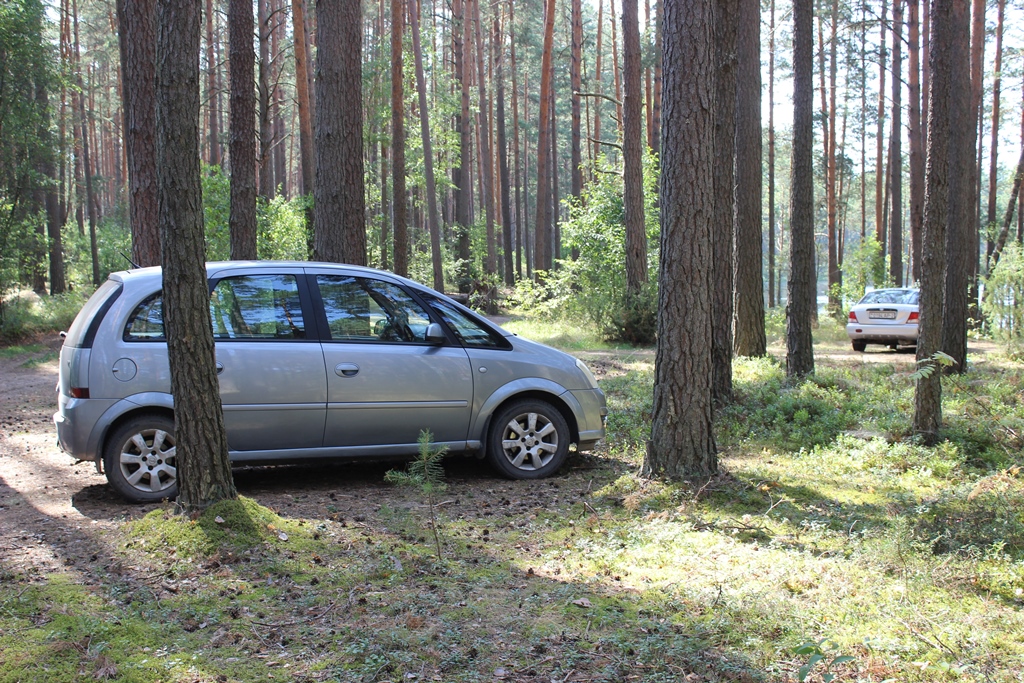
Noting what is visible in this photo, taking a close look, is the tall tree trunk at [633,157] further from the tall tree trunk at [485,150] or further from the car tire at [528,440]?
the tall tree trunk at [485,150]

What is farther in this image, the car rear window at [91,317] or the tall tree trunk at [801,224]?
the tall tree trunk at [801,224]

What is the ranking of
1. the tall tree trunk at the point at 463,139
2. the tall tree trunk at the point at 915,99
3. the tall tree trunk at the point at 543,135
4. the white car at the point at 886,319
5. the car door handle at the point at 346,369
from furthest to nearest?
the tall tree trunk at the point at 463,139
the tall tree trunk at the point at 543,135
the tall tree trunk at the point at 915,99
the white car at the point at 886,319
the car door handle at the point at 346,369

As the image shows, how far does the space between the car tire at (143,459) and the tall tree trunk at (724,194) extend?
6029mm

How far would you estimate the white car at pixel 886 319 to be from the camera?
61.9 ft

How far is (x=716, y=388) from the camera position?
33.0ft

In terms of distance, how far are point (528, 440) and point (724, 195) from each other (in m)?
4.42

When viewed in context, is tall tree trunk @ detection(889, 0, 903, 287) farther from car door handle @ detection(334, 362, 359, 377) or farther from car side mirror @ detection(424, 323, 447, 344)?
car door handle @ detection(334, 362, 359, 377)

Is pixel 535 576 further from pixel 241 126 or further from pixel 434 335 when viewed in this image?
pixel 241 126

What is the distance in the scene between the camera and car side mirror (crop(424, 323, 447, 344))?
6945 mm

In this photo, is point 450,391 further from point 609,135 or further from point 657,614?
point 609,135

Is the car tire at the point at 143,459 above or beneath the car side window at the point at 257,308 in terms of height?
beneath

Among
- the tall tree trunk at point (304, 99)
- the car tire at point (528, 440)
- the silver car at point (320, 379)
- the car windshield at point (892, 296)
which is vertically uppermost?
the tall tree trunk at point (304, 99)

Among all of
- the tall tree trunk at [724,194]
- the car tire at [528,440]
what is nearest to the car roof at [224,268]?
the car tire at [528,440]

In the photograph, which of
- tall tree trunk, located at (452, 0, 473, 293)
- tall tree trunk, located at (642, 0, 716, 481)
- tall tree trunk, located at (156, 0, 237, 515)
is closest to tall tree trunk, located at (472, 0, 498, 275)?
tall tree trunk, located at (452, 0, 473, 293)
